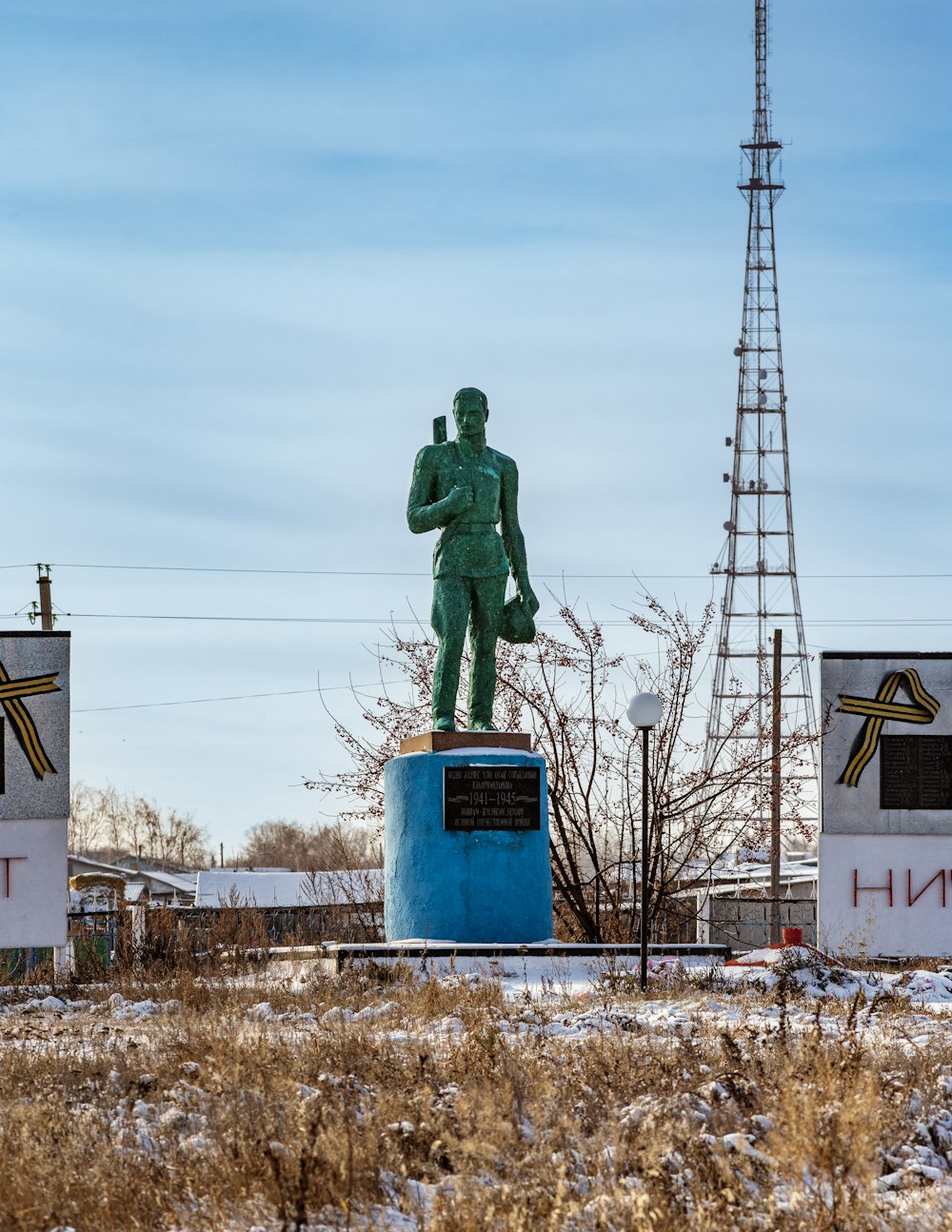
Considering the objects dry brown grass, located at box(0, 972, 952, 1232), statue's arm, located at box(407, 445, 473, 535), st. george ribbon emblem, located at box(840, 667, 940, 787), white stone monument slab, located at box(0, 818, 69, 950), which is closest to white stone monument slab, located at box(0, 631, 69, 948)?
white stone monument slab, located at box(0, 818, 69, 950)

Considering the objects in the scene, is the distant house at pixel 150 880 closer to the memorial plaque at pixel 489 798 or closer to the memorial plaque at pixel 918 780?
the memorial plaque at pixel 918 780

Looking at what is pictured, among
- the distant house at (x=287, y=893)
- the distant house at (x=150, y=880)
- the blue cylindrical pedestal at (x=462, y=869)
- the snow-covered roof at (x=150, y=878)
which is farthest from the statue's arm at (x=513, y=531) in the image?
the snow-covered roof at (x=150, y=878)

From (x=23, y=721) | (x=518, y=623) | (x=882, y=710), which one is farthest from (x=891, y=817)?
(x=23, y=721)

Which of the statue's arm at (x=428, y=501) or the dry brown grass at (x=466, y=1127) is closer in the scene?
the dry brown grass at (x=466, y=1127)

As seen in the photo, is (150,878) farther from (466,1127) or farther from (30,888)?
(466,1127)

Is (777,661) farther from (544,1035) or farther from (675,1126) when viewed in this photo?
(675,1126)

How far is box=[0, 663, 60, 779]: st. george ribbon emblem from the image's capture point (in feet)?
53.1

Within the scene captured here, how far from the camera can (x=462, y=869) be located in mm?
14750

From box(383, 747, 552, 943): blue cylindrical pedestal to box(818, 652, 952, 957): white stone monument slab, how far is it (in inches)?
110

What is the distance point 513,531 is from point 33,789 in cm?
501

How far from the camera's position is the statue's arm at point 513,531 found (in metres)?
16.2

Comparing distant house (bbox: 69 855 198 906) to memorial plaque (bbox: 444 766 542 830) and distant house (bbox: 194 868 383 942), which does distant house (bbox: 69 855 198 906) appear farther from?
memorial plaque (bbox: 444 766 542 830)

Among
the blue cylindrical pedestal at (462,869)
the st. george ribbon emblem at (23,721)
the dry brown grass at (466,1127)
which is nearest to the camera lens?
the dry brown grass at (466,1127)

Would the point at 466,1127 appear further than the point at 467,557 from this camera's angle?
No
